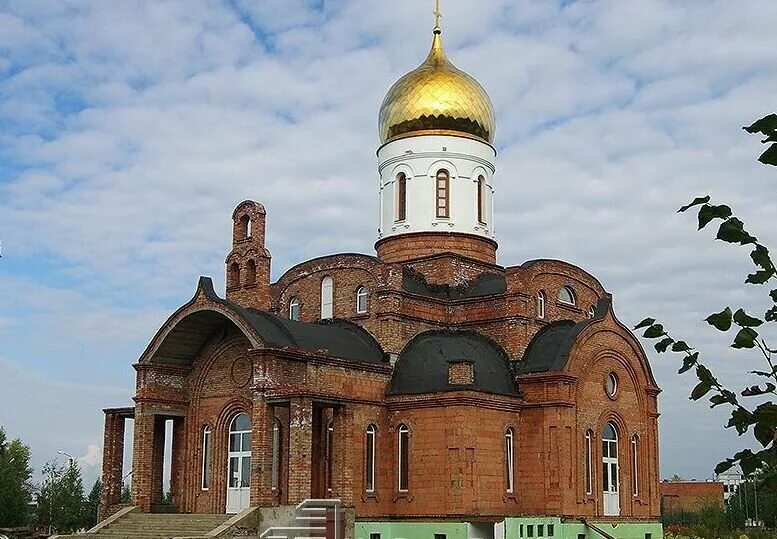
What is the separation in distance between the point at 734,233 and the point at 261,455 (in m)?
17.7

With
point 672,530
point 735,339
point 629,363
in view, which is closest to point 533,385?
point 629,363

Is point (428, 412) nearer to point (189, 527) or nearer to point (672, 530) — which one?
point (189, 527)

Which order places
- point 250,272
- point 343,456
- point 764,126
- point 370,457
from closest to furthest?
point 764,126
point 343,456
point 370,457
point 250,272

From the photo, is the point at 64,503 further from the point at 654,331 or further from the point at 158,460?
the point at 654,331

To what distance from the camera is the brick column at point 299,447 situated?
19.5 m

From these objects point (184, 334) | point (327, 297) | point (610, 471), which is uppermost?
point (327, 297)

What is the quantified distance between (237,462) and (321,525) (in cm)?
311

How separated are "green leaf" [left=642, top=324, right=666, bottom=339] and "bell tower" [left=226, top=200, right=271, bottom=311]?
20.4m

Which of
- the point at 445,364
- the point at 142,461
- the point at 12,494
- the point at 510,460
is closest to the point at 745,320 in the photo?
the point at 445,364

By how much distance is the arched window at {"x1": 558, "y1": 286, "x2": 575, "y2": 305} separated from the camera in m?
24.9

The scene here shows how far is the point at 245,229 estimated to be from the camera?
23.5 metres

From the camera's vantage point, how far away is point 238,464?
72.1 feet

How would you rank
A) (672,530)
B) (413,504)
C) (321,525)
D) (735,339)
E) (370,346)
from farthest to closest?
1. (672,530)
2. (370,346)
3. (413,504)
4. (321,525)
5. (735,339)

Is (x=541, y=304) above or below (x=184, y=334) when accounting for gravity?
above
